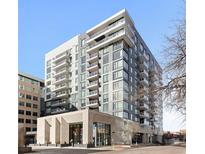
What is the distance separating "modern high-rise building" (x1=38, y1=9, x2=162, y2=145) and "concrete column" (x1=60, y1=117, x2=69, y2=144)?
4.89ft

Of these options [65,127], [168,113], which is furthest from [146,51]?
[168,113]

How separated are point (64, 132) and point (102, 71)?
452cm

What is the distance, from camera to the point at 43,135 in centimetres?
1123

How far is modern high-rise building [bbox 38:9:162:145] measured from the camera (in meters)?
13.4

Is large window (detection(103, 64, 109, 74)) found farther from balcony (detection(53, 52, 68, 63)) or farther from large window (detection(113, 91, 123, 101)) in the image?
balcony (detection(53, 52, 68, 63))

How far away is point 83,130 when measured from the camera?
9.90 metres

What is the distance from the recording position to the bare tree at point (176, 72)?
2188mm

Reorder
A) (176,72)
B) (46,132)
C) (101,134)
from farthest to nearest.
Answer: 1. (46,132)
2. (101,134)
3. (176,72)

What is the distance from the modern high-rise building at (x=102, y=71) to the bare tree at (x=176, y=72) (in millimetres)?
8824

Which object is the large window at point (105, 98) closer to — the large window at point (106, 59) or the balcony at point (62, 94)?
the large window at point (106, 59)

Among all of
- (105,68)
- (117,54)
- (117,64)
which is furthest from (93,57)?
(117,64)

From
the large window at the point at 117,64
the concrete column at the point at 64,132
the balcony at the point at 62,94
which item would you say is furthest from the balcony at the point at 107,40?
the concrete column at the point at 64,132

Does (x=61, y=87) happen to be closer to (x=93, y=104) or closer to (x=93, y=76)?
(x=93, y=76)

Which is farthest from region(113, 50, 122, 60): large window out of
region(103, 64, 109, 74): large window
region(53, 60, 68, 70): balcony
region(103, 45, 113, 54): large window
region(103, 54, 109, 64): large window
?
region(53, 60, 68, 70): balcony
